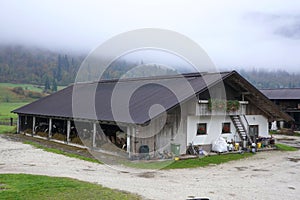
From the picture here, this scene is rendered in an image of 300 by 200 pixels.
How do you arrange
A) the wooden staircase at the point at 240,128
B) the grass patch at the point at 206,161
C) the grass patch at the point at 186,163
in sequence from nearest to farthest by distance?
the grass patch at the point at 186,163, the grass patch at the point at 206,161, the wooden staircase at the point at 240,128

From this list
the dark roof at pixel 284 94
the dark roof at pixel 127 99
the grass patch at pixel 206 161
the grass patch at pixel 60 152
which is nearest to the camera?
the grass patch at pixel 206 161

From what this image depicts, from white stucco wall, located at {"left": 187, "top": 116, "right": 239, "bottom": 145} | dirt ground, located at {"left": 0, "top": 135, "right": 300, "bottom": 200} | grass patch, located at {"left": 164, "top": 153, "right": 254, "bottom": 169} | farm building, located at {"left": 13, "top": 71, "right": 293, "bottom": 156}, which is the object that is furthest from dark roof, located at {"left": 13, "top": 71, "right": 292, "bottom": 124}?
dirt ground, located at {"left": 0, "top": 135, "right": 300, "bottom": 200}

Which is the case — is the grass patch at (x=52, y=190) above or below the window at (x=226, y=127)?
below

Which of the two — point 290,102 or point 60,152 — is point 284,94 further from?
point 60,152

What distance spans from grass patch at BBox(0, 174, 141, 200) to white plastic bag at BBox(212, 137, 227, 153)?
1004cm

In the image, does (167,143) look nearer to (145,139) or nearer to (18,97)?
(145,139)

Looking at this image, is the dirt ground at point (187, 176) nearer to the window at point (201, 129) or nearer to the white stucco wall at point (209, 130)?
the white stucco wall at point (209, 130)

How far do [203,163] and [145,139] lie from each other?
3.08 m

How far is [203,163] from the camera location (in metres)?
16.2

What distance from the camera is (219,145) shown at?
760 inches

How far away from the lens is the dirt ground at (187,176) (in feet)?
35.0

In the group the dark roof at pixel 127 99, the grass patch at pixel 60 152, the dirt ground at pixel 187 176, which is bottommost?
the dirt ground at pixel 187 176

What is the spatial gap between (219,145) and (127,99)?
6.00 m

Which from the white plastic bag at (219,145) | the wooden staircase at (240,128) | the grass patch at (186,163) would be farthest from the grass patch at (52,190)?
the wooden staircase at (240,128)
